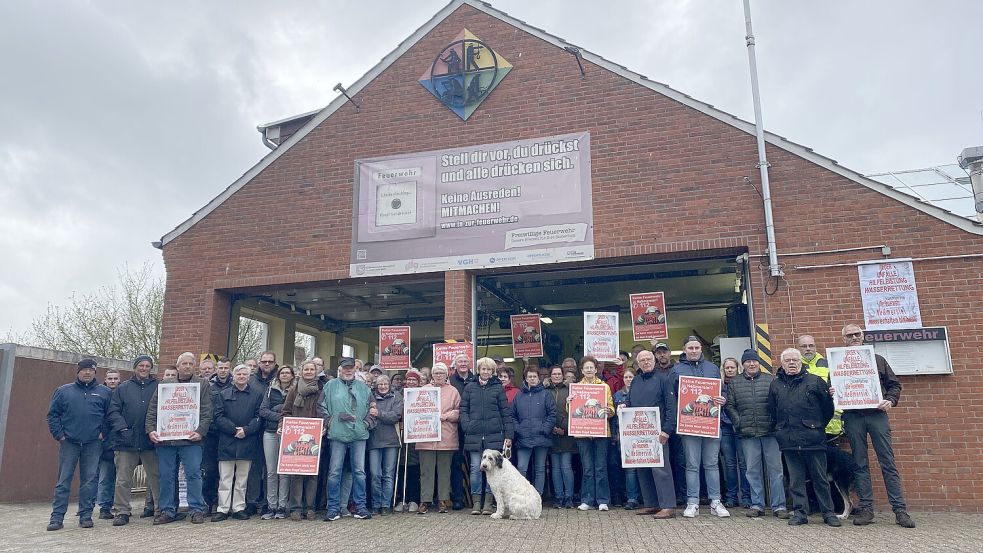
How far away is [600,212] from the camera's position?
34.7 feet

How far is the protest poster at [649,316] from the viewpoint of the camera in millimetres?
11070

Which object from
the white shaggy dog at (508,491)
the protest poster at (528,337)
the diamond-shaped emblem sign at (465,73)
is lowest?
the white shaggy dog at (508,491)

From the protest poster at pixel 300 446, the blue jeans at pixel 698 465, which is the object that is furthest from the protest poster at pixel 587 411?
the protest poster at pixel 300 446

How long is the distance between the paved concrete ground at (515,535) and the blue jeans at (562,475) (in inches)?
19.4

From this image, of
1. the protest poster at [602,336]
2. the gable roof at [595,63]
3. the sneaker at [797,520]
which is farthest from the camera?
the protest poster at [602,336]

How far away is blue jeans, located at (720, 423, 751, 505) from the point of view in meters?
8.64

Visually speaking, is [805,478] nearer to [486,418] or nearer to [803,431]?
[803,431]

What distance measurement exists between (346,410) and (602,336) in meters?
4.01

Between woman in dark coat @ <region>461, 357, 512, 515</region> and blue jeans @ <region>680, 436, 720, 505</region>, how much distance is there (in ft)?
7.05

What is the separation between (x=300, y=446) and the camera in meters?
8.18

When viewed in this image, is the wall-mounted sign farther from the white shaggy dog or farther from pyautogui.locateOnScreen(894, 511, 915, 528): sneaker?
pyautogui.locateOnScreen(894, 511, 915, 528): sneaker

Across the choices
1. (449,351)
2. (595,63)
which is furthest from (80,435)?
(595,63)

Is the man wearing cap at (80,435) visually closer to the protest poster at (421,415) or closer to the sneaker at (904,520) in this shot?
the protest poster at (421,415)

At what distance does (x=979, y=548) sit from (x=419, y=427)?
5824 mm
